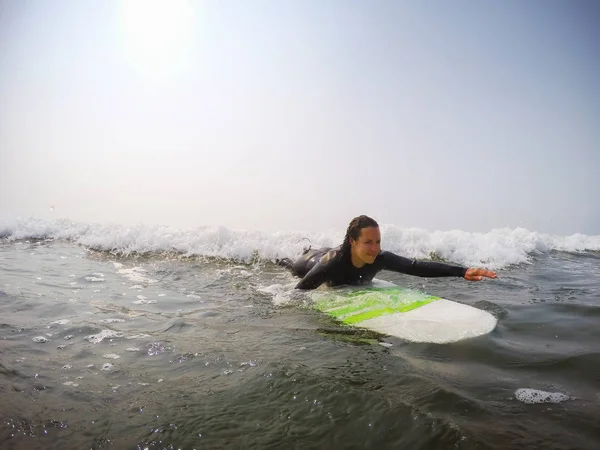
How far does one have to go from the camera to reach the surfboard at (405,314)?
3.54 m

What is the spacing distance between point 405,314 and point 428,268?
1028 millimetres

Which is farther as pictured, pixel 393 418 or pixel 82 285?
pixel 82 285

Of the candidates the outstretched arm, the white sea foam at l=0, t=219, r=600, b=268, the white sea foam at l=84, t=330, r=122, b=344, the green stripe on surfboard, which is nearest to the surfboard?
the green stripe on surfboard

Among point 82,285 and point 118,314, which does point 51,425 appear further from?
point 82,285

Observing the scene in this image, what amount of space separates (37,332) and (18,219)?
43.3 ft

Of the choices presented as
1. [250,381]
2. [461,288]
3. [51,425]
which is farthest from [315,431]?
[461,288]

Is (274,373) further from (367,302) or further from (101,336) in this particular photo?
(367,302)

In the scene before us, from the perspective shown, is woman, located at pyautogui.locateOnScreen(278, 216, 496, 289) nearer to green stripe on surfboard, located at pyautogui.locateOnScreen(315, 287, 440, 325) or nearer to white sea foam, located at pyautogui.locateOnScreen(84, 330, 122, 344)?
green stripe on surfboard, located at pyautogui.locateOnScreen(315, 287, 440, 325)

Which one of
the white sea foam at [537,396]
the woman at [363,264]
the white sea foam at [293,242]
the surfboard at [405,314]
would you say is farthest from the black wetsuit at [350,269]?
the white sea foam at [293,242]

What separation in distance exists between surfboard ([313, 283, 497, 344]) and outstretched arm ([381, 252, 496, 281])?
30 centimetres

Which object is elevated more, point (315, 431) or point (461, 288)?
point (461, 288)

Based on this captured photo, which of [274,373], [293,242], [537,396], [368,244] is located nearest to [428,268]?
[368,244]

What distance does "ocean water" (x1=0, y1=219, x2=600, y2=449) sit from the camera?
1921 millimetres

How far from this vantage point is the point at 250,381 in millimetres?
2518
